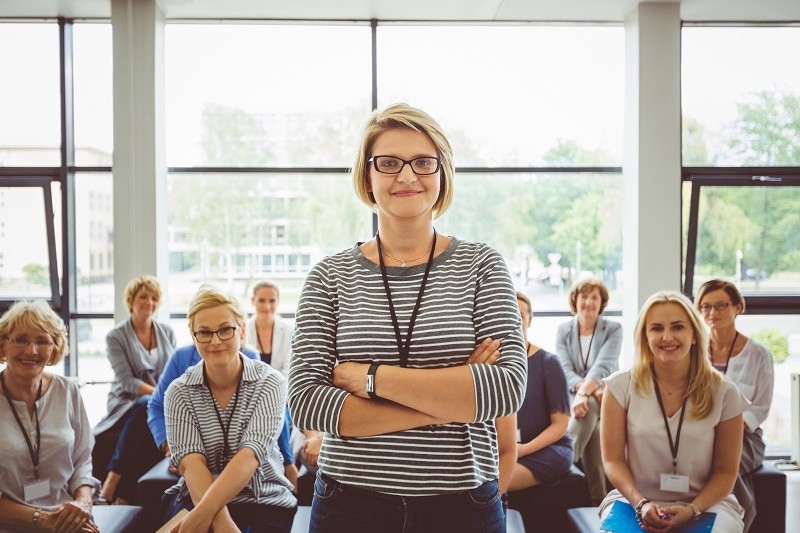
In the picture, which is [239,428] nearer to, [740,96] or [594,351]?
[594,351]

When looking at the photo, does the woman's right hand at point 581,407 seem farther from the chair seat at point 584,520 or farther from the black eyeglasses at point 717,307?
the chair seat at point 584,520

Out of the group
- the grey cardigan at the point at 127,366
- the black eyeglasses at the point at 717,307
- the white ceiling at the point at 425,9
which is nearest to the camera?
the black eyeglasses at the point at 717,307

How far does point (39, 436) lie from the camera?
2662 millimetres

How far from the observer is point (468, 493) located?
131 centimetres

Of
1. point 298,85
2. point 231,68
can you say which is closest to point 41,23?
point 231,68

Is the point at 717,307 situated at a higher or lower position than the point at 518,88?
lower

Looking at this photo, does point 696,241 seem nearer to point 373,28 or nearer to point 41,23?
point 373,28

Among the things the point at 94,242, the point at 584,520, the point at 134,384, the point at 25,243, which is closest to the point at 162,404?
the point at 134,384

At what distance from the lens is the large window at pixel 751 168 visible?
6.17 m

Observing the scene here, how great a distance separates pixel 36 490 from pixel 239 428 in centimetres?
80

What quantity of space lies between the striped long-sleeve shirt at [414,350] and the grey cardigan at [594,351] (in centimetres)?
368

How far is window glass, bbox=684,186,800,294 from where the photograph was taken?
20.4 feet

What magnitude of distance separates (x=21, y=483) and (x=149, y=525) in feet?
1.82

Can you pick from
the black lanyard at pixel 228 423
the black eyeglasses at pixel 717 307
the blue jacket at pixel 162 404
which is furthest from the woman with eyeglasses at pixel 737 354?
the black lanyard at pixel 228 423
